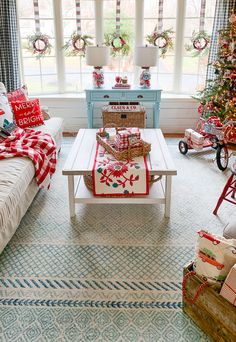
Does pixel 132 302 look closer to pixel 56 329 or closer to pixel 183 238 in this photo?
pixel 56 329

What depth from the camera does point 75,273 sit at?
227 cm

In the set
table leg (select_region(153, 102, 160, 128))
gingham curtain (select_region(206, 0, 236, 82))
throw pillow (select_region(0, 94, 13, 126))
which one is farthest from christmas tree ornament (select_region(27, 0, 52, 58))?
gingham curtain (select_region(206, 0, 236, 82))

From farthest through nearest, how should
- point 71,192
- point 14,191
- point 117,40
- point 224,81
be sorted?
point 117,40, point 224,81, point 71,192, point 14,191

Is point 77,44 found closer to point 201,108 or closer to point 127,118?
point 127,118

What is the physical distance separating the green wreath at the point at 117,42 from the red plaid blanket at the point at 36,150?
2.16 metres

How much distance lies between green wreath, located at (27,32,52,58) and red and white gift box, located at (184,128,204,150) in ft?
7.80

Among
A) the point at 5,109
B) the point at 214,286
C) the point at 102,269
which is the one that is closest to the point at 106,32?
the point at 5,109

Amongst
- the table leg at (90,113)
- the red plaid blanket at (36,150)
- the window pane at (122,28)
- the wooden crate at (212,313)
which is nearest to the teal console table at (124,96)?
the table leg at (90,113)

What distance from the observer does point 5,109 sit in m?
3.52

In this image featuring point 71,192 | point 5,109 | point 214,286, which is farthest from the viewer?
point 5,109

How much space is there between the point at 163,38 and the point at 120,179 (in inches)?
118

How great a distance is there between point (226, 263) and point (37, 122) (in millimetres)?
2770

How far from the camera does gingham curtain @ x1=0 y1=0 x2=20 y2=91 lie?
4.36 m

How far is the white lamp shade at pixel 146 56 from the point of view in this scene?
14.7ft
